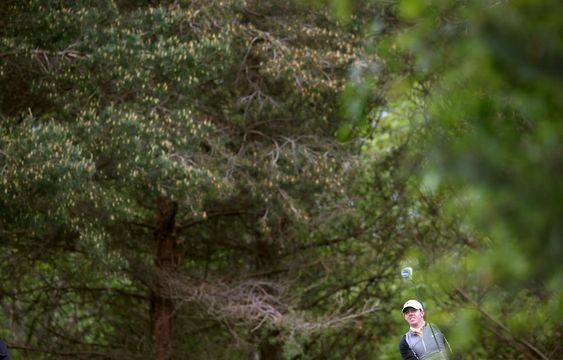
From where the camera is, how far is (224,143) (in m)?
14.8

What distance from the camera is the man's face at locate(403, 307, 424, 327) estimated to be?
23.9 ft

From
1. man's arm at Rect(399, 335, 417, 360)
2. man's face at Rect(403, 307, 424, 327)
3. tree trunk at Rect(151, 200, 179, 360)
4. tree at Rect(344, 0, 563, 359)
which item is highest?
tree trunk at Rect(151, 200, 179, 360)

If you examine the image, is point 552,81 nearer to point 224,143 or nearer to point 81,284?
point 224,143

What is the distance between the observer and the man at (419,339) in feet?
23.6

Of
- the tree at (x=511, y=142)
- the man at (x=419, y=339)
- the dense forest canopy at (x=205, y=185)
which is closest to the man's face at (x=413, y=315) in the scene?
the man at (x=419, y=339)

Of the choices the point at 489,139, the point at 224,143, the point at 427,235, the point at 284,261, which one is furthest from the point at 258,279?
the point at 489,139

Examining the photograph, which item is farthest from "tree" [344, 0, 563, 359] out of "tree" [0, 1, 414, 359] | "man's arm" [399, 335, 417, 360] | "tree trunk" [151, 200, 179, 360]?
"tree trunk" [151, 200, 179, 360]

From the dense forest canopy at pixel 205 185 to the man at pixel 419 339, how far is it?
0.71 metres

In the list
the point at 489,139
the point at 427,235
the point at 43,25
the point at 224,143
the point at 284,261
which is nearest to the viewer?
the point at 489,139

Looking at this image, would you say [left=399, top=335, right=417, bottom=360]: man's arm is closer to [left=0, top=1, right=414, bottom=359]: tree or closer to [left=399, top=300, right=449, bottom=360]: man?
[left=399, top=300, right=449, bottom=360]: man

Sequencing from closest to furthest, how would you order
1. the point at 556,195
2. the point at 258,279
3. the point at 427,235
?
the point at 556,195, the point at 427,235, the point at 258,279

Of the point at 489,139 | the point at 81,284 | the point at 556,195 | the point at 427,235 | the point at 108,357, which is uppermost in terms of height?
the point at 81,284

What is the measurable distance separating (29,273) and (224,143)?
4.05 m

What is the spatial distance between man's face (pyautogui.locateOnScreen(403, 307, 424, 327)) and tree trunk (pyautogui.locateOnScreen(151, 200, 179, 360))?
898 cm
